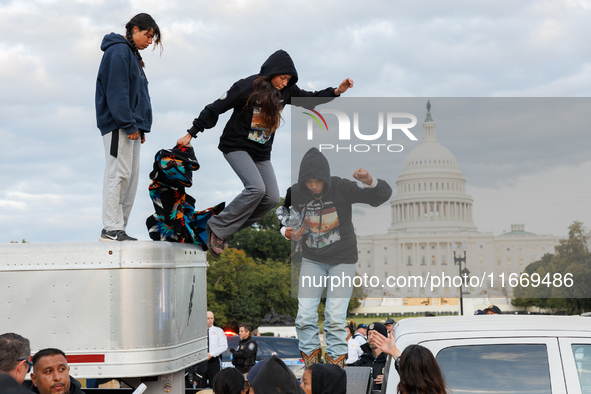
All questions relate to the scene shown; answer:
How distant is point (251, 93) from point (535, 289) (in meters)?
32.7

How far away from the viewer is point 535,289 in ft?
114

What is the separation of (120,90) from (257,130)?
123cm

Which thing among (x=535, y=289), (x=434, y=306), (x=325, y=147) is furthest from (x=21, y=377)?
(x=434, y=306)

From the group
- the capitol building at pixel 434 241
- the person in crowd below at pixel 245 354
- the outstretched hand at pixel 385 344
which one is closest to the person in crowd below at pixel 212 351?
the person in crowd below at pixel 245 354

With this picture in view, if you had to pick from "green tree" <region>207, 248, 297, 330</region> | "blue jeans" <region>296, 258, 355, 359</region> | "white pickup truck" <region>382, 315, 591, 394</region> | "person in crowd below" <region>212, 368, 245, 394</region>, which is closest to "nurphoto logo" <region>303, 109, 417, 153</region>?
"blue jeans" <region>296, 258, 355, 359</region>

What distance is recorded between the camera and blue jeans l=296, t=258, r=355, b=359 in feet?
19.6

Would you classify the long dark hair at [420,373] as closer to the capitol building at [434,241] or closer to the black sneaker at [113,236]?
the black sneaker at [113,236]

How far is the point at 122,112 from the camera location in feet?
17.3

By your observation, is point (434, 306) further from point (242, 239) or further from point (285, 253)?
point (242, 239)

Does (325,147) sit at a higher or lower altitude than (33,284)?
higher

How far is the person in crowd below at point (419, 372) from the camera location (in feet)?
11.4

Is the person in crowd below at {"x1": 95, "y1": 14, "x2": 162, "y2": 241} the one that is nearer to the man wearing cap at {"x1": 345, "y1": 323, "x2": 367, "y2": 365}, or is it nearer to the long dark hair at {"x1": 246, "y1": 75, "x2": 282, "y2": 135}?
the long dark hair at {"x1": 246, "y1": 75, "x2": 282, "y2": 135}

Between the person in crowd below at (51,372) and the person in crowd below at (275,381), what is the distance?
1.22 meters

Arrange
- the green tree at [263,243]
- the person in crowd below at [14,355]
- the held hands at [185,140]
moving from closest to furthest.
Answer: the person in crowd below at [14,355]
the held hands at [185,140]
the green tree at [263,243]
